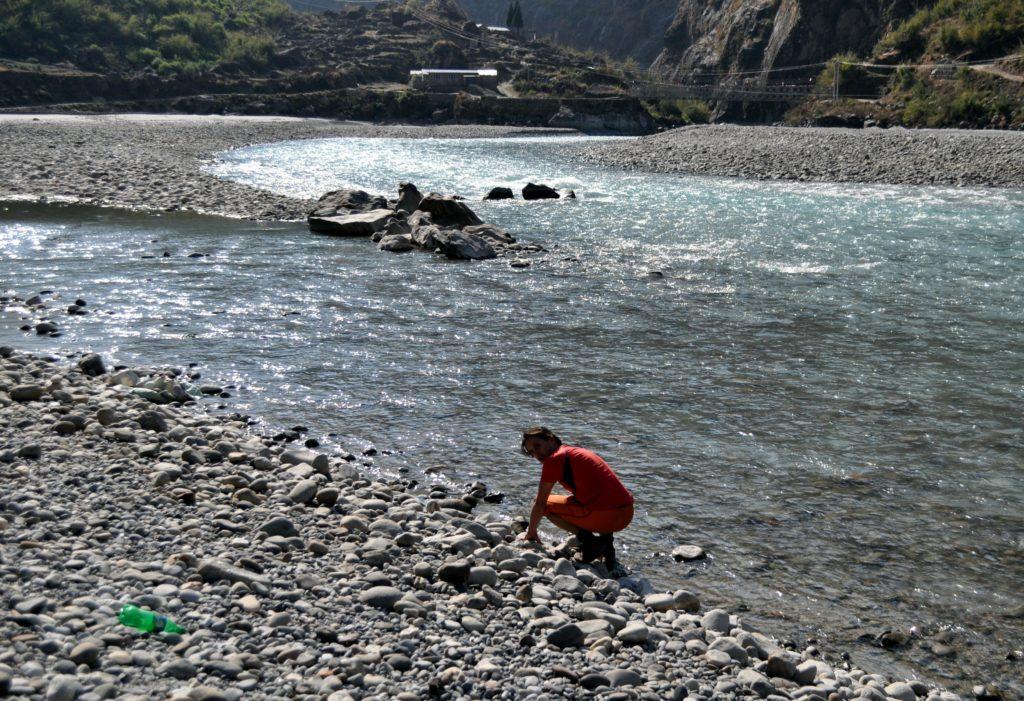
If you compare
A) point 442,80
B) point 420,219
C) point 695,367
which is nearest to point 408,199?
point 420,219

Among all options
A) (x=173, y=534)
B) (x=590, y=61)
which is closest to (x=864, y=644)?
(x=173, y=534)

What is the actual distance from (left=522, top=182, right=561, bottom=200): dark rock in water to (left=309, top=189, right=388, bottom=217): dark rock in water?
759cm

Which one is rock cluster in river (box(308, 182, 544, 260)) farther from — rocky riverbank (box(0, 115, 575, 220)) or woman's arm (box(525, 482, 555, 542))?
woman's arm (box(525, 482, 555, 542))

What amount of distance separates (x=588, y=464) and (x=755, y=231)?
857 inches

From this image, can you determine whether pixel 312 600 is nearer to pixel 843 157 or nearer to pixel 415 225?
pixel 415 225

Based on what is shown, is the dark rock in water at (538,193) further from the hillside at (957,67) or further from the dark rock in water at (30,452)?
the hillside at (957,67)

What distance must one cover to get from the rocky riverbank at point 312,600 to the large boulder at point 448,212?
17.8 metres

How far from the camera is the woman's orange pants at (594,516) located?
8289 mm

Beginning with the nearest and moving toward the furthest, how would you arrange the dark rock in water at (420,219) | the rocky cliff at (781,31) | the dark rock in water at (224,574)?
1. the dark rock in water at (224,574)
2. the dark rock in water at (420,219)
3. the rocky cliff at (781,31)

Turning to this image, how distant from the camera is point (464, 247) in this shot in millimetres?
23906

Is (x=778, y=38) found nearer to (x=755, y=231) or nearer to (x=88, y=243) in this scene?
(x=755, y=231)

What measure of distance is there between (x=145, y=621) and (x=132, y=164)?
3904 centimetres

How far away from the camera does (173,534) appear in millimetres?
7730

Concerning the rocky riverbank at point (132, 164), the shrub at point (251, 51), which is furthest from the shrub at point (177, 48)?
the rocky riverbank at point (132, 164)
